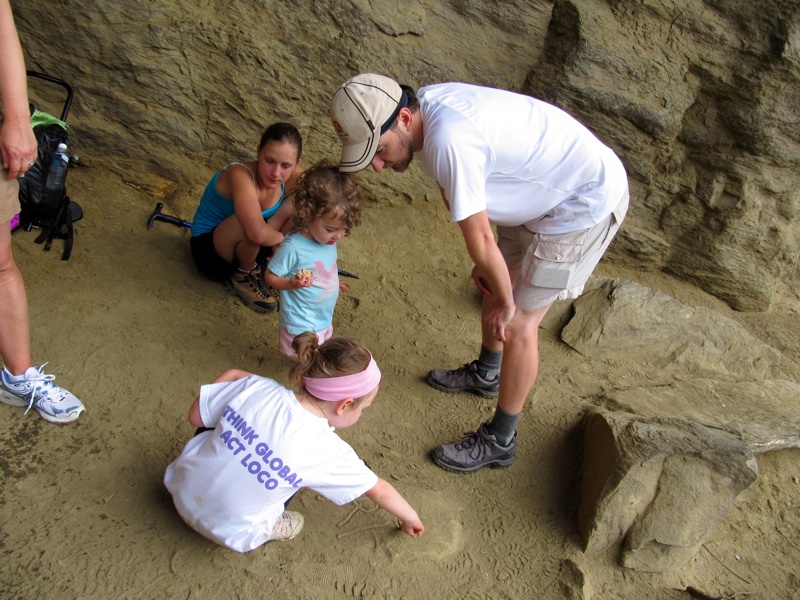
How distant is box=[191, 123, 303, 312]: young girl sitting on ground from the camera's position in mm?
2756

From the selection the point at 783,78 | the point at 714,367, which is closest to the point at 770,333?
the point at 714,367

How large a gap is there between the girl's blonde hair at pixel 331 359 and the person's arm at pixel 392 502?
0.36 meters

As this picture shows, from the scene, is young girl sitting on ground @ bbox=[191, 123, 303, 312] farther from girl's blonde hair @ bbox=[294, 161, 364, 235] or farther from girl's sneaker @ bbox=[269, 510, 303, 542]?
girl's sneaker @ bbox=[269, 510, 303, 542]

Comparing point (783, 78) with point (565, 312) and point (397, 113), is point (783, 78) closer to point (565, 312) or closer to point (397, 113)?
point (565, 312)

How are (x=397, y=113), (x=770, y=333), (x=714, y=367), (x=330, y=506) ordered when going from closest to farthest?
(x=397, y=113) < (x=330, y=506) < (x=714, y=367) < (x=770, y=333)

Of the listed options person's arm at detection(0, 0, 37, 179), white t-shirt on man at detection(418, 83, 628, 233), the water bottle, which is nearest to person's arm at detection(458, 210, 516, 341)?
white t-shirt on man at detection(418, 83, 628, 233)

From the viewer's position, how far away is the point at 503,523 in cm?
233

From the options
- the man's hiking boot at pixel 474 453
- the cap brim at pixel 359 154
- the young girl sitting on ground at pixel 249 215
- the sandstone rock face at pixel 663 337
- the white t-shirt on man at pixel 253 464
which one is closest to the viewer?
the white t-shirt on man at pixel 253 464

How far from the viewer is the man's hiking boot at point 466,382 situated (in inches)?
113

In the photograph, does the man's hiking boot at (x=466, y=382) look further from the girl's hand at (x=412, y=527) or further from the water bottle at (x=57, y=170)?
the water bottle at (x=57, y=170)

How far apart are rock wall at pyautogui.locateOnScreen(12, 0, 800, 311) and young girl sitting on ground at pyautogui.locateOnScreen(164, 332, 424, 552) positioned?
218 cm

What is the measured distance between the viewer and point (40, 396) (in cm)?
222

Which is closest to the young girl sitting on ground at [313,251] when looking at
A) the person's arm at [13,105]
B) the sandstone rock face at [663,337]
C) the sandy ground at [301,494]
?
the sandy ground at [301,494]

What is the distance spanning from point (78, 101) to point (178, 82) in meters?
0.56
